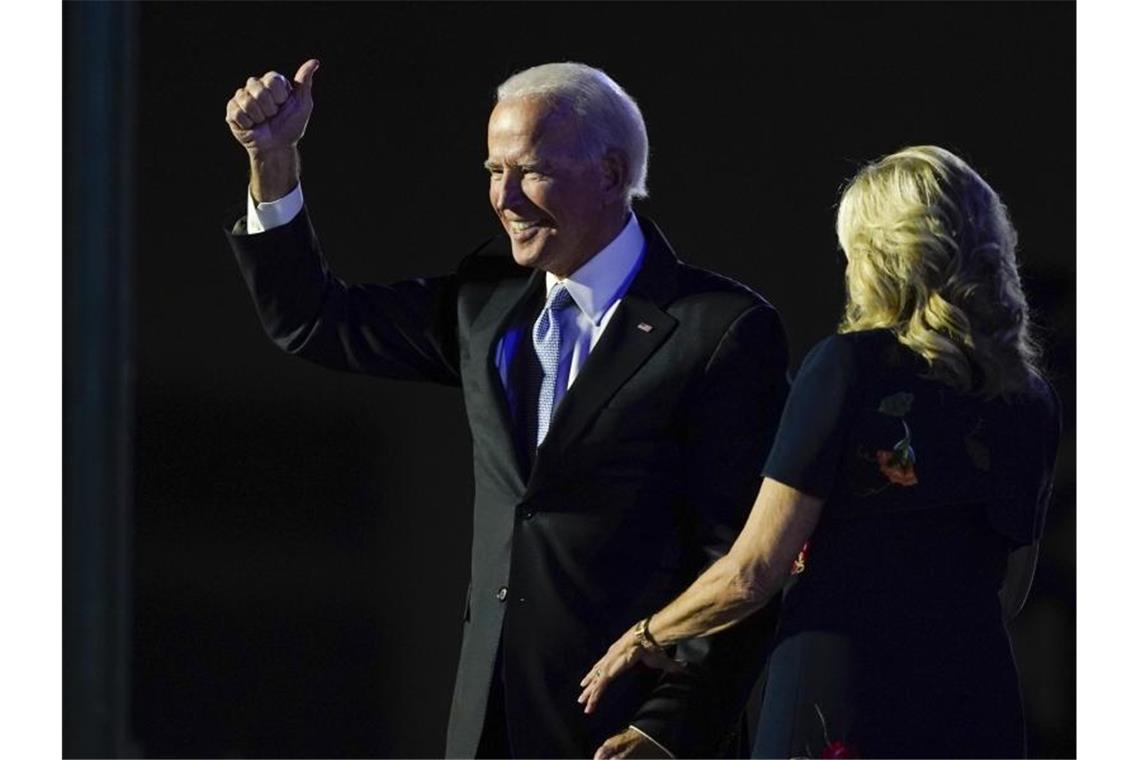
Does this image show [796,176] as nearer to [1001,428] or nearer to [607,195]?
[607,195]

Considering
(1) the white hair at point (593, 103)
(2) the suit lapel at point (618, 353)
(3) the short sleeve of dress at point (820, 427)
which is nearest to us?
(3) the short sleeve of dress at point (820, 427)

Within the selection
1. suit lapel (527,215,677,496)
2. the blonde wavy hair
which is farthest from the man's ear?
the blonde wavy hair

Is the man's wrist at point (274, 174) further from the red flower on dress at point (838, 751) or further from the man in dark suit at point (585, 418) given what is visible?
the red flower on dress at point (838, 751)

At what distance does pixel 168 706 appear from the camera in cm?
534

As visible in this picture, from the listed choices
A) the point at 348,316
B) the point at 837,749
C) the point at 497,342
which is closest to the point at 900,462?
the point at 837,749

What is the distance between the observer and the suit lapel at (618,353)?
3578 mm

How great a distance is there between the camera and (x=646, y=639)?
3.46 metres

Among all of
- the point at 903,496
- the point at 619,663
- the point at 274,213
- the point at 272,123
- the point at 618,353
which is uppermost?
the point at 272,123

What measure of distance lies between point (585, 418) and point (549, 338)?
0.20 meters

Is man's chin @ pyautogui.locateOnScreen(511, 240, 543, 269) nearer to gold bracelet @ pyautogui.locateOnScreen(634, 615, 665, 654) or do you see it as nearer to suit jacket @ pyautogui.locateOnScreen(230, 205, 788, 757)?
suit jacket @ pyautogui.locateOnScreen(230, 205, 788, 757)

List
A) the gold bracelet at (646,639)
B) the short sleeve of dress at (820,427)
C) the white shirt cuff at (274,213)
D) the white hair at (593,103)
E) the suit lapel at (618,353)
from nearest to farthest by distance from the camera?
the short sleeve of dress at (820,427) < the gold bracelet at (646,639) < the suit lapel at (618,353) < the white hair at (593,103) < the white shirt cuff at (274,213)

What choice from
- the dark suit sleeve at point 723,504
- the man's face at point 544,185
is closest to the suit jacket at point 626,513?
the dark suit sleeve at point 723,504

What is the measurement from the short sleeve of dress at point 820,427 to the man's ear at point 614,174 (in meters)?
0.62

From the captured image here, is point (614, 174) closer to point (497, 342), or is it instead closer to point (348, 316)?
point (497, 342)
